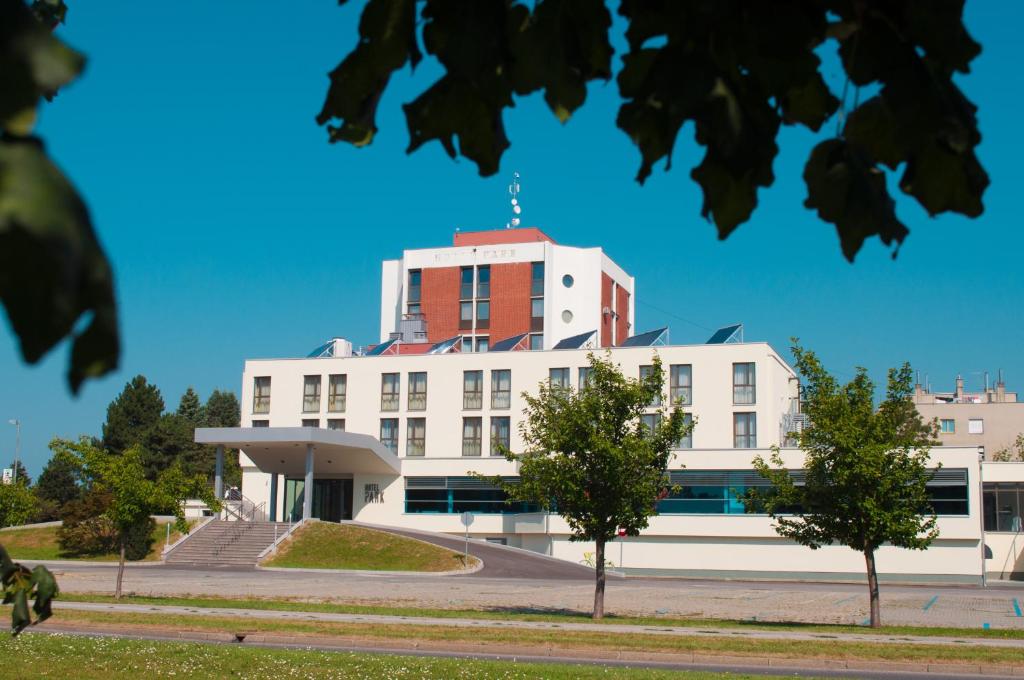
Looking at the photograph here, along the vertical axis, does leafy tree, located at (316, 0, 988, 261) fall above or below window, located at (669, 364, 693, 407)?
below

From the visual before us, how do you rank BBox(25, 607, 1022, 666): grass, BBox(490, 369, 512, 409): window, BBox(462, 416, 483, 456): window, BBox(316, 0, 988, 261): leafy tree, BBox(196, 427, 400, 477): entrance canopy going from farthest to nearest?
BBox(462, 416, 483, 456): window < BBox(490, 369, 512, 409): window < BBox(196, 427, 400, 477): entrance canopy < BBox(25, 607, 1022, 666): grass < BBox(316, 0, 988, 261): leafy tree

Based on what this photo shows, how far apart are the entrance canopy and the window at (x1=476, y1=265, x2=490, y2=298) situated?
19498 millimetres

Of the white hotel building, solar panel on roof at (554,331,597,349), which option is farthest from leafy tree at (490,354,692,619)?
solar panel on roof at (554,331,597,349)

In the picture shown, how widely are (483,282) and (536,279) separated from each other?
12.9 ft

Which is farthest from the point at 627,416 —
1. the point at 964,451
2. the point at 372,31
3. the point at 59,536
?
the point at 59,536

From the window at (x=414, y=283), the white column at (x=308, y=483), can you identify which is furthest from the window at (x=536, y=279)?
the white column at (x=308, y=483)

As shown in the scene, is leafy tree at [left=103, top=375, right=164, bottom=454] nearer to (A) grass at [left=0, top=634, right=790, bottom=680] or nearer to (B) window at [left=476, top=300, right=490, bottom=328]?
(B) window at [left=476, top=300, right=490, bottom=328]

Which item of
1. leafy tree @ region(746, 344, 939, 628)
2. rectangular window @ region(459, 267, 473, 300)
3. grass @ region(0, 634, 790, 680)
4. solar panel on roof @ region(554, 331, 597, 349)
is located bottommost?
grass @ region(0, 634, 790, 680)

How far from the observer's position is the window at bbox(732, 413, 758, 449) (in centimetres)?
5856

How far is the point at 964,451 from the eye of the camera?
164 feet

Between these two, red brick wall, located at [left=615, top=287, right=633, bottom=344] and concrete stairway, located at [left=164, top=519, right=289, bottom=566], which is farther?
red brick wall, located at [left=615, top=287, right=633, bottom=344]

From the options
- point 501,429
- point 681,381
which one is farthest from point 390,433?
point 681,381

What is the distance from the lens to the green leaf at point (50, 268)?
0.98 meters

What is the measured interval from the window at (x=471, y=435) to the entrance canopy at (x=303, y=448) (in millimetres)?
4458
